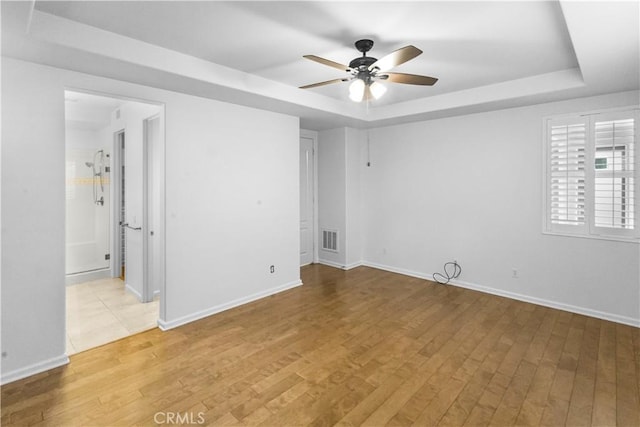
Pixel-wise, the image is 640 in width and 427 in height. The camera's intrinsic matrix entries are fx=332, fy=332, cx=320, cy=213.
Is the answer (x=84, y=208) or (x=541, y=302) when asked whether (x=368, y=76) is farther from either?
(x=84, y=208)

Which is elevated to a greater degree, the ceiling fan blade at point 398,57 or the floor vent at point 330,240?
the ceiling fan blade at point 398,57

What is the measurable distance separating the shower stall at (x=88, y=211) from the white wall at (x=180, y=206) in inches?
105

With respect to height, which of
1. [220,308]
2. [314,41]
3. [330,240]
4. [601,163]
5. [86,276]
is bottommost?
[220,308]

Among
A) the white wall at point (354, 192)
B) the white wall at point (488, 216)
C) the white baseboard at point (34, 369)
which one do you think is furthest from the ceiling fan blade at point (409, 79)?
the white baseboard at point (34, 369)

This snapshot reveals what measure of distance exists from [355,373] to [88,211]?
205 inches

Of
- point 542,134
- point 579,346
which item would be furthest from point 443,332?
point 542,134

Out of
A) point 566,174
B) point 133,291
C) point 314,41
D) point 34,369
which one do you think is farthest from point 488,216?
point 34,369

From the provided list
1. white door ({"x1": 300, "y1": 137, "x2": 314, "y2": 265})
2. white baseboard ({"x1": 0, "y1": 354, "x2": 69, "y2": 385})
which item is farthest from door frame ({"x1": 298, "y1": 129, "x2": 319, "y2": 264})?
white baseboard ({"x1": 0, "y1": 354, "x2": 69, "y2": 385})

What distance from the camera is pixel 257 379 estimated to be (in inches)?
101

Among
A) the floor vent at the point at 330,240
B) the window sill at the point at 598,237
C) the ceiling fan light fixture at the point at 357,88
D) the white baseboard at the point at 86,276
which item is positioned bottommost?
the white baseboard at the point at 86,276

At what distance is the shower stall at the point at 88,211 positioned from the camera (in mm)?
5309

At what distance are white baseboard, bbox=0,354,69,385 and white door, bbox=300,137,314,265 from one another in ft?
12.4

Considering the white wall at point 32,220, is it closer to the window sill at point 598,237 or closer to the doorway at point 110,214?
the doorway at point 110,214

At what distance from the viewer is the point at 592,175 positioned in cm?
376
